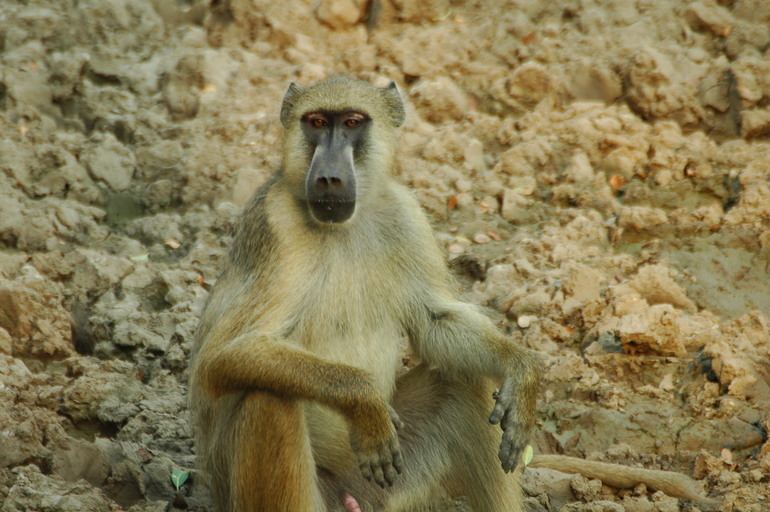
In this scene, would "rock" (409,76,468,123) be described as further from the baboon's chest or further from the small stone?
the baboon's chest

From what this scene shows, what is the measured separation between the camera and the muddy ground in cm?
661

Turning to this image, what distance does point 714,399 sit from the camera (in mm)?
6797

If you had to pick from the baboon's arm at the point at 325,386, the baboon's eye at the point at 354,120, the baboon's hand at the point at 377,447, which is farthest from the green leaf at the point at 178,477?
the baboon's eye at the point at 354,120

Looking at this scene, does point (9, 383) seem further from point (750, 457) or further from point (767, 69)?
point (767, 69)

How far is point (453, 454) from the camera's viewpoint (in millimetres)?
6129

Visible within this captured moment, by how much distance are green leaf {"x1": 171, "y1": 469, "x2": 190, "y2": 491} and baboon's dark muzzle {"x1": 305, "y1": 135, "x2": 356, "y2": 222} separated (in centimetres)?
204

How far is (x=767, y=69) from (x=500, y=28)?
2674 millimetres

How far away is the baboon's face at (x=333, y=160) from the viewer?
5594 mm

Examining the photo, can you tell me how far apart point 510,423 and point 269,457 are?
1.45m

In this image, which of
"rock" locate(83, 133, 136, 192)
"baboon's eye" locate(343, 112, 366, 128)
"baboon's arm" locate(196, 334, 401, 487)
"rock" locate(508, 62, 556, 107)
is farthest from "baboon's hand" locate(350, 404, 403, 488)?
"rock" locate(508, 62, 556, 107)

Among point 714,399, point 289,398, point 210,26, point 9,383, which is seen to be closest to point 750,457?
point 714,399

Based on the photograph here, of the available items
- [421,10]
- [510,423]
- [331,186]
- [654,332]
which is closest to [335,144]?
[331,186]

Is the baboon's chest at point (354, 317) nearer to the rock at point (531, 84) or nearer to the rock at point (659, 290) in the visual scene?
the rock at point (659, 290)

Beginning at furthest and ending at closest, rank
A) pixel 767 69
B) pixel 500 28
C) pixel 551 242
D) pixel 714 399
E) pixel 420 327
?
pixel 500 28
pixel 767 69
pixel 551 242
pixel 714 399
pixel 420 327
